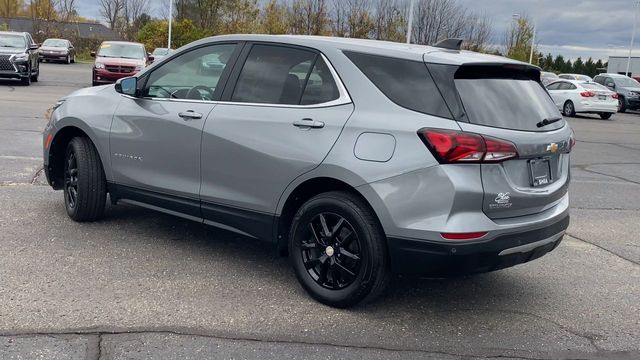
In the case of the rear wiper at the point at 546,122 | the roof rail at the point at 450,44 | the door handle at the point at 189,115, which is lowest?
the door handle at the point at 189,115

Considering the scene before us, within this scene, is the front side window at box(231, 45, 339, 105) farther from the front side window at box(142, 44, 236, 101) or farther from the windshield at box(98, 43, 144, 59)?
the windshield at box(98, 43, 144, 59)

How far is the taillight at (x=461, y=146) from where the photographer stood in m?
3.75

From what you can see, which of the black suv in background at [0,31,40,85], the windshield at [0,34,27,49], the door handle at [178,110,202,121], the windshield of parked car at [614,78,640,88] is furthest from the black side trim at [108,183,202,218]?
the windshield of parked car at [614,78,640,88]

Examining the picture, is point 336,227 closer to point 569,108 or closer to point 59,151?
point 59,151

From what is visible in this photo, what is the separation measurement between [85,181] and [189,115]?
141 cm

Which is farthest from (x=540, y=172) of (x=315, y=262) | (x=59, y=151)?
(x=59, y=151)

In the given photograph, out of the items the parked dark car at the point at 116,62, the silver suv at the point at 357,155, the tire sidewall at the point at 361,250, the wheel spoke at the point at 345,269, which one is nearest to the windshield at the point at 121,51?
the parked dark car at the point at 116,62

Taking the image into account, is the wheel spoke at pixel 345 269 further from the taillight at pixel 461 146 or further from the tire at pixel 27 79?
the tire at pixel 27 79

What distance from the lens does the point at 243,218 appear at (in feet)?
15.3

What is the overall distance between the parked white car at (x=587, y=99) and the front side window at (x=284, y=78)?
2311 cm

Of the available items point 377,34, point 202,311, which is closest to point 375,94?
point 202,311

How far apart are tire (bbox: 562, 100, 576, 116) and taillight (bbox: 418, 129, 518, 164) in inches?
934

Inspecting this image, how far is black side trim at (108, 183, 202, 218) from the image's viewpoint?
4977 millimetres

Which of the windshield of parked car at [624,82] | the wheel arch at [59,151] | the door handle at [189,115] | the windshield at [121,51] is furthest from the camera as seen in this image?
the windshield of parked car at [624,82]
